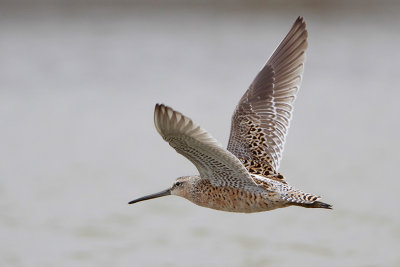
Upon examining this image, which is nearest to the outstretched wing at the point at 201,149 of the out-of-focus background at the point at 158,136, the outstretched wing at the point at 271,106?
the outstretched wing at the point at 271,106

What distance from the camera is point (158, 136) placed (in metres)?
10.6

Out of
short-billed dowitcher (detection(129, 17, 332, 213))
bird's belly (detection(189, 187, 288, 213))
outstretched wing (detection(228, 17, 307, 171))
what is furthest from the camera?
outstretched wing (detection(228, 17, 307, 171))

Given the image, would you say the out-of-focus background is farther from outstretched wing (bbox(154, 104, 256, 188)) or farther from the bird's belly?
outstretched wing (bbox(154, 104, 256, 188))

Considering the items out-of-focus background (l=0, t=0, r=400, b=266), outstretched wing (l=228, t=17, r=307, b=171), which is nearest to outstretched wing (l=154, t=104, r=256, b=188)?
outstretched wing (l=228, t=17, r=307, b=171)

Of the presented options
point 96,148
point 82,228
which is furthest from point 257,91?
point 96,148

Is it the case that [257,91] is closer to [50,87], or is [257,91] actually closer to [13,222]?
[13,222]

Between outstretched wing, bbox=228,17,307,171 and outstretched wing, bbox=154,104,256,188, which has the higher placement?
outstretched wing, bbox=228,17,307,171

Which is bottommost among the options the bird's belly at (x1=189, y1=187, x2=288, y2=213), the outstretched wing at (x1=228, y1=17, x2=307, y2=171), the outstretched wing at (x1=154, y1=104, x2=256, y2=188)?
the bird's belly at (x1=189, y1=187, x2=288, y2=213)

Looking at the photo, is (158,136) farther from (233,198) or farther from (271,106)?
(233,198)

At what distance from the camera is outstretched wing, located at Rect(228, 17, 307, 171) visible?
5.77 m

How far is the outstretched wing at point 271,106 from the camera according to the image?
577 cm

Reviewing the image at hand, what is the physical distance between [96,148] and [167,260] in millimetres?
3022

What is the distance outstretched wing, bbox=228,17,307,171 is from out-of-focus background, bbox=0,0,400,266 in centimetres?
185

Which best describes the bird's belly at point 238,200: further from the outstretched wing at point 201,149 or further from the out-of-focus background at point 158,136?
the out-of-focus background at point 158,136
